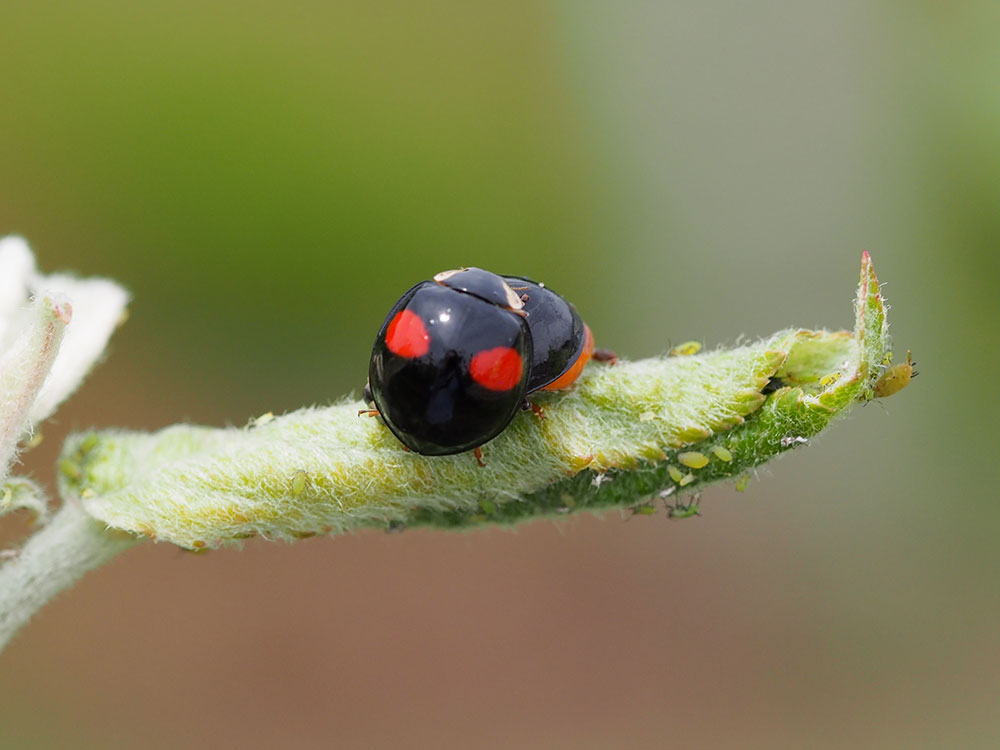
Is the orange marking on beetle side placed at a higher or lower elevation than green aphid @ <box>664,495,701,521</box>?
higher

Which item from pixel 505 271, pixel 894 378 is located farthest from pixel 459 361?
pixel 505 271

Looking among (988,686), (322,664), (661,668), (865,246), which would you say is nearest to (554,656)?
(661,668)

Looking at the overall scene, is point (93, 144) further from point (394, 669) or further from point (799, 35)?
point (799, 35)

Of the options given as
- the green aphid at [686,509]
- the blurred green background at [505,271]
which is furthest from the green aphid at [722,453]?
the blurred green background at [505,271]

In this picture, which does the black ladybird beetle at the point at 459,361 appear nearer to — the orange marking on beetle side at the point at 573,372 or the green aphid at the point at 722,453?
the orange marking on beetle side at the point at 573,372

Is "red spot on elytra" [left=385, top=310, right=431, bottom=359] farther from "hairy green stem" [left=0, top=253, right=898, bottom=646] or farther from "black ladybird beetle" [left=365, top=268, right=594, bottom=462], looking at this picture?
"hairy green stem" [left=0, top=253, right=898, bottom=646]

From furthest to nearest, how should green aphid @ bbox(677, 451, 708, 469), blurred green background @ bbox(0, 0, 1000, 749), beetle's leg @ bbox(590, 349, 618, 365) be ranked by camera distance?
blurred green background @ bbox(0, 0, 1000, 749) < beetle's leg @ bbox(590, 349, 618, 365) < green aphid @ bbox(677, 451, 708, 469)

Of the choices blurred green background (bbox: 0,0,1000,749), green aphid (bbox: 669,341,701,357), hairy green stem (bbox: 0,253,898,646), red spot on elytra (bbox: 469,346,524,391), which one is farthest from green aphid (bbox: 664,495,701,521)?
blurred green background (bbox: 0,0,1000,749)
